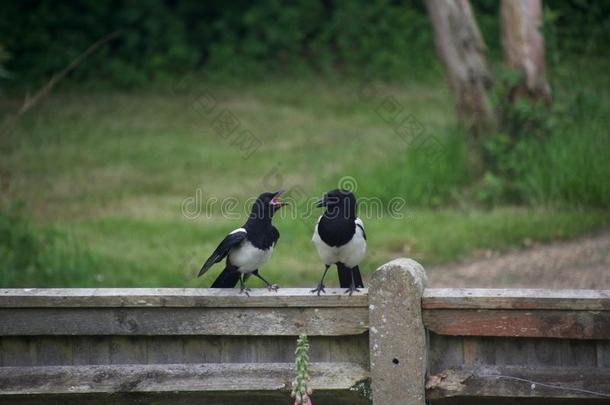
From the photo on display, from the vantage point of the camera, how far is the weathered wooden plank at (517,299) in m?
4.17

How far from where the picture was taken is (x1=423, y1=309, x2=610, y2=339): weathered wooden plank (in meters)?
4.18

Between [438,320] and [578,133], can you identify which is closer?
[438,320]

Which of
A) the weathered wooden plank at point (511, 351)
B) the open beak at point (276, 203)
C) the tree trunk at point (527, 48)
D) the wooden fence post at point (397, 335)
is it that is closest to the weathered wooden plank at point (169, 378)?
the wooden fence post at point (397, 335)

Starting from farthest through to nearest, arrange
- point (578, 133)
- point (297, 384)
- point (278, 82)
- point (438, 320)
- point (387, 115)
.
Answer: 1. point (278, 82)
2. point (387, 115)
3. point (578, 133)
4. point (438, 320)
5. point (297, 384)

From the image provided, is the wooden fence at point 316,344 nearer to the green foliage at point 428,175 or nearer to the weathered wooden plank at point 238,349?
the weathered wooden plank at point 238,349

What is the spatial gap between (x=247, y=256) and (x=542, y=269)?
3.43 meters

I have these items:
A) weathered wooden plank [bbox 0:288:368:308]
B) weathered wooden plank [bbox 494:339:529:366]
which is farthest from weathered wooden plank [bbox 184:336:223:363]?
weathered wooden plank [bbox 494:339:529:366]

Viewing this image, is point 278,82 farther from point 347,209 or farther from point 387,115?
point 347,209

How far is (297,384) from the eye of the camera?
12.5ft

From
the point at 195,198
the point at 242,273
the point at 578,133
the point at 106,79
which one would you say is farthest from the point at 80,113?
the point at 242,273

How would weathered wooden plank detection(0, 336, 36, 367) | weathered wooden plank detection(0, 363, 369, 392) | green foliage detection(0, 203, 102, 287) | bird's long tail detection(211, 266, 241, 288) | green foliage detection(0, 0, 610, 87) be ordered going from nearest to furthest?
weathered wooden plank detection(0, 363, 369, 392) < weathered wooden plank detection(0, 336, 36, 367) < bird's long tail detection(211, 266, 241, 288) < green foliage detection(0, 203, 102, 287) < green foliage detection(0, 0, 610, 87)

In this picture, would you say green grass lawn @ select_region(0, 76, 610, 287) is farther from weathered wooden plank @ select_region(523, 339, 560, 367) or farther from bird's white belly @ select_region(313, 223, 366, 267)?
weathered wooden plank @ select_region(523, 339, 560, 367)

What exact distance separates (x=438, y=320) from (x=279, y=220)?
5.49m

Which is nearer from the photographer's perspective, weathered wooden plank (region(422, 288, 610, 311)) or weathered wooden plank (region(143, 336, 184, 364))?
weathered wooden plank (region(422, 288, 610, 311))
